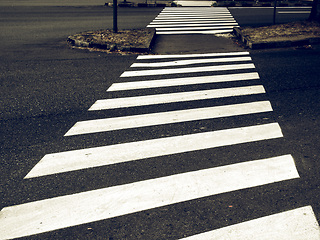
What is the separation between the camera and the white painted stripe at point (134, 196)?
11.0ft

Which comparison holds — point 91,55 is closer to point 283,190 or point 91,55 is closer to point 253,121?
point 253,121

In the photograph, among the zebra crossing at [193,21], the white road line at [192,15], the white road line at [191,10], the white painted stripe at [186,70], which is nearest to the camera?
the white painted stripe at [186,70]

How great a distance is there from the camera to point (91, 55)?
930cm

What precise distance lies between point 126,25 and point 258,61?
21.2ft

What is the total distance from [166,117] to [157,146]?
99 centimetres

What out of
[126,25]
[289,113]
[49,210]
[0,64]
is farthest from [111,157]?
[126,25]

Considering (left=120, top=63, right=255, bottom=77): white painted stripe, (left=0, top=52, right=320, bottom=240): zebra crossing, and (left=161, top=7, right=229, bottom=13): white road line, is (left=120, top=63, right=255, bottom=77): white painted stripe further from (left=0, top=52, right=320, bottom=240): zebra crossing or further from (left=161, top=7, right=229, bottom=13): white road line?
(left=161, top=7, right=229, bottom=13): white road line

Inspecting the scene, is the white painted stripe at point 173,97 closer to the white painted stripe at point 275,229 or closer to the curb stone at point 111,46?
the white painted stripe at point 275,229

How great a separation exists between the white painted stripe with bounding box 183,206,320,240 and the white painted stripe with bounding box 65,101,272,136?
2.43 metres

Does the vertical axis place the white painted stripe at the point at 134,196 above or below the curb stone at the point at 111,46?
below

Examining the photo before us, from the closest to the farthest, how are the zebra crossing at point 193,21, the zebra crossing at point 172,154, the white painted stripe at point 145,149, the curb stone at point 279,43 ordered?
1. the zebra crossing at point 172,154
2. the white painted stripe at point 145,149
3. the curb stone at point 279,43
4. the zebra crossing at point 193,21

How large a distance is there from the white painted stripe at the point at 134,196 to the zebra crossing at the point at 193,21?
950 cm

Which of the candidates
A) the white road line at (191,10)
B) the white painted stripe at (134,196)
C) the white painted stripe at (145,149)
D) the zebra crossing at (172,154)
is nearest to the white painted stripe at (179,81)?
the zebra crossing at (172,154)

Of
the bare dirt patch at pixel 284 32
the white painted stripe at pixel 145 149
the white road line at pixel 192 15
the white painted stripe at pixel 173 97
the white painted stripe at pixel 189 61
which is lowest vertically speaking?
the white painted stripe at pixel 145 149
